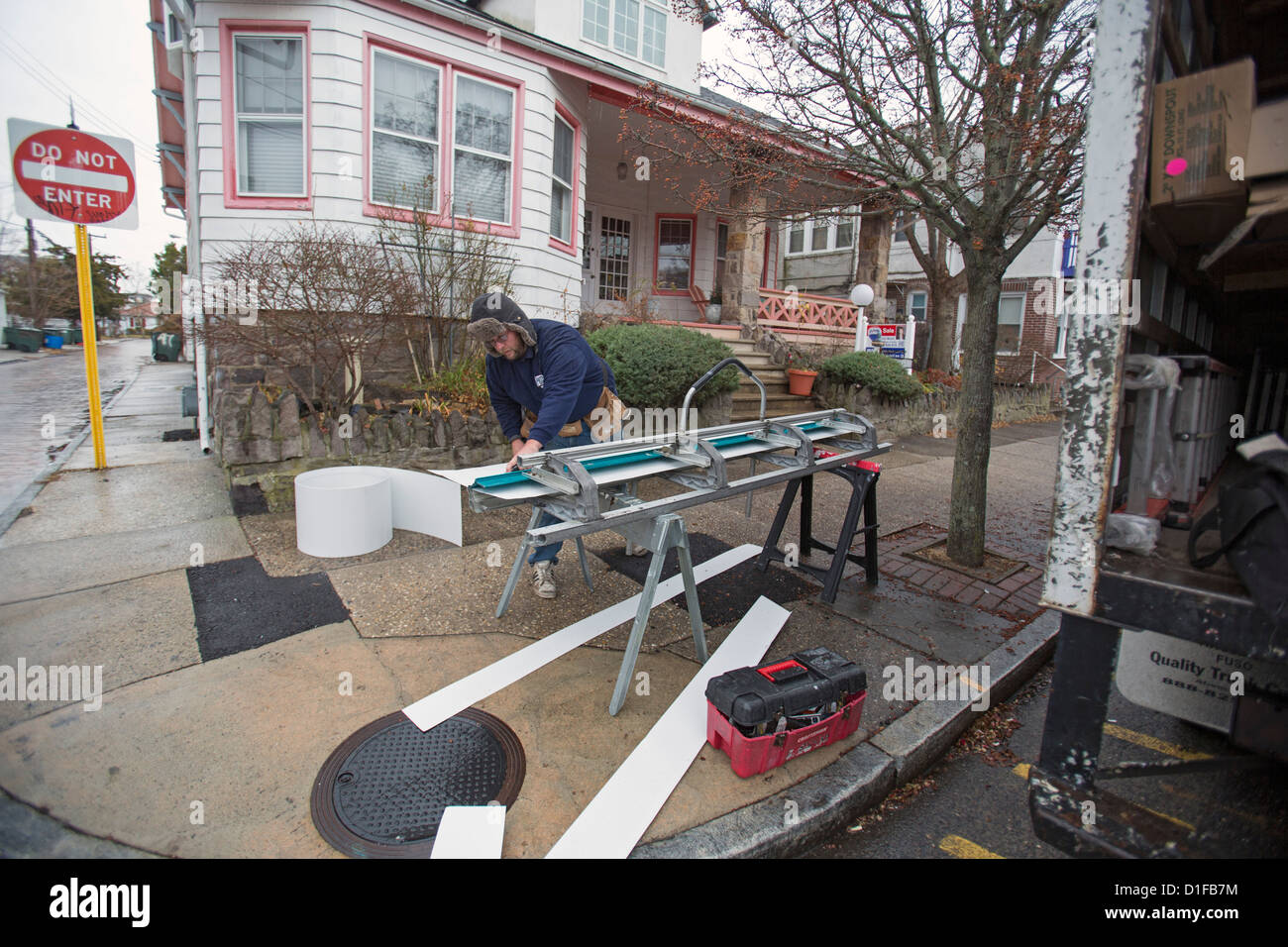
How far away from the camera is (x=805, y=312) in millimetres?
13984

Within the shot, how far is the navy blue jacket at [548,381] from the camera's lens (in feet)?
12.4

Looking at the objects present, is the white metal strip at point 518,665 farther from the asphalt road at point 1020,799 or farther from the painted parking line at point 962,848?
the painted parking line at point 962,848

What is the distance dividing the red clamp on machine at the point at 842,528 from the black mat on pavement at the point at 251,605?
2.91 metres

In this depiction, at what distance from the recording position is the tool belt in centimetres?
437

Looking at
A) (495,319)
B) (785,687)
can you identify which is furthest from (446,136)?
(785,687)

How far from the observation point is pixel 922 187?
4457 millimetres

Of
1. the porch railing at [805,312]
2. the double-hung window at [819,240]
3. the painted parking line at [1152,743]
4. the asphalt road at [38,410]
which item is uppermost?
the double-hung window at [819,240]

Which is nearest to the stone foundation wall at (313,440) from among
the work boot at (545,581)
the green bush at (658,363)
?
the green bush at (658,363)

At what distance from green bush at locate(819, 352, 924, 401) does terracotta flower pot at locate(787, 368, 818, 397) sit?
35 cm

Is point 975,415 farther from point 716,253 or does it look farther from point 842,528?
point 716,253

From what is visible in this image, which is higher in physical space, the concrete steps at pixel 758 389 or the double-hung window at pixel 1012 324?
the double-hung window at pixel 1012 324

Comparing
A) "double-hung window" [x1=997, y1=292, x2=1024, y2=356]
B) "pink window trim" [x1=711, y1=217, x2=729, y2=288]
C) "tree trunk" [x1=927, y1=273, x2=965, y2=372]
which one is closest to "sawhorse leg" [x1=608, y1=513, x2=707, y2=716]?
"pink window trim" [x1=711, y1=217, x2=729, y2=288]
